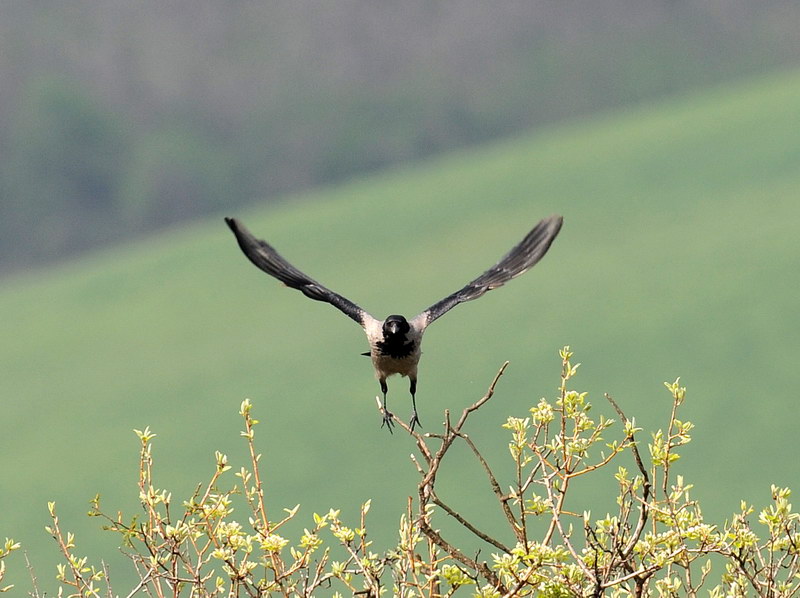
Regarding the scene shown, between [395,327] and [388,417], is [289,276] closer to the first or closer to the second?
[395,327]

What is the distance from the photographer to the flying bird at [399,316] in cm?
669

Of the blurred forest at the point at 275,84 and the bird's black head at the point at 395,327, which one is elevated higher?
the blurred forest at the point at 275,84

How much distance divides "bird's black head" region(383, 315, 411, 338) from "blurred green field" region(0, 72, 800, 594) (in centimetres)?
1537

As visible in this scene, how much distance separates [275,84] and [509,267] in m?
62.2

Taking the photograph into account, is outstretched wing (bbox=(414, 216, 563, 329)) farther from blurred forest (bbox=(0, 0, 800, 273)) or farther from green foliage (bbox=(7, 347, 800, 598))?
blurred forest (bbox=(0, 0, 800, 273))

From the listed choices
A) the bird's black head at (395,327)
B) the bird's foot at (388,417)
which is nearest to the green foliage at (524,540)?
the bird's foot at (388,417)

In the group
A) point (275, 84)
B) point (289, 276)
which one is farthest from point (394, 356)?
point (275, 84)

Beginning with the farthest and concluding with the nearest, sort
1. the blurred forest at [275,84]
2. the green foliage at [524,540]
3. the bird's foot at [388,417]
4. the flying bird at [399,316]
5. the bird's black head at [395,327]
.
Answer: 1. the blurred forest at [275,84]
2. the flying bird at [399,316]
3. the bird's black head at [395,327]
4. the bird's foot at [388,417]
5. the green foliage at [524,540]

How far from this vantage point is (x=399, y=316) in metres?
6.64

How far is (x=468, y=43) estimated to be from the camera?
69438mm

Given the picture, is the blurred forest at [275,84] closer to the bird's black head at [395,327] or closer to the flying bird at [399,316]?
the flying bird at [399,316]

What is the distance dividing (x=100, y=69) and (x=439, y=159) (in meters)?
17.2

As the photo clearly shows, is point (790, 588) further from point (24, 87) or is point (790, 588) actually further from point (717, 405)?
point (24, 87)

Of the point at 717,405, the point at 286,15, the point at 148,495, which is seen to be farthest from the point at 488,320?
the point at 286,15
